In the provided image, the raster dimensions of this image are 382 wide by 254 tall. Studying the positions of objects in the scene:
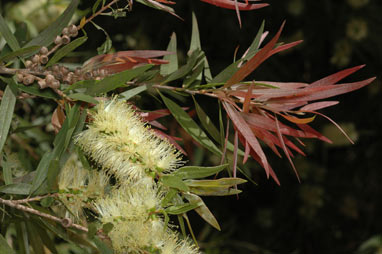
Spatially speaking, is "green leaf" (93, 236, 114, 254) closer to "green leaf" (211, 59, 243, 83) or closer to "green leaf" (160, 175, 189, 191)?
"green leaf" (160, 175, 189, 191)

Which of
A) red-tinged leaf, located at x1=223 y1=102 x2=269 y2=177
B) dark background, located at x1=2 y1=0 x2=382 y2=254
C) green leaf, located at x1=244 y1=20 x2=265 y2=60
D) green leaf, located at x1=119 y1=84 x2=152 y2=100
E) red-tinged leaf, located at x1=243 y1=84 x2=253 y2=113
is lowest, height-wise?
dark background, located at x1=2 y1=0 x2=382 y2=254

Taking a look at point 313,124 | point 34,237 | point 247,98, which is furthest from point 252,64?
point 313,124

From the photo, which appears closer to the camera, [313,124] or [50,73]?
[50,73]

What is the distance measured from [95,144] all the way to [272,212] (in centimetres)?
128

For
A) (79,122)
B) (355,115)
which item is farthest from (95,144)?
(355,115)

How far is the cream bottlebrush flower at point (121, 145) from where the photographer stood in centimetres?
56

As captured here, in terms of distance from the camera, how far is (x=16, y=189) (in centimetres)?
60

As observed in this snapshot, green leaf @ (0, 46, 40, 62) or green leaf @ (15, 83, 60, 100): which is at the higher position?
green leaf @ (0, 46, 40, 62)

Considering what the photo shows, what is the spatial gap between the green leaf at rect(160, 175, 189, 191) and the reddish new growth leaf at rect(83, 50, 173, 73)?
0.58ft

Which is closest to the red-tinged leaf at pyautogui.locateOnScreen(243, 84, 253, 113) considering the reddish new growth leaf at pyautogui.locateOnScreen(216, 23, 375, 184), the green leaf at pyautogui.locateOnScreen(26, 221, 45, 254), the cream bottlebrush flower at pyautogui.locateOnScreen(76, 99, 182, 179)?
the reddish new growth leaf at pyautogui.locateOnScreen(216, 23, 375, 184)

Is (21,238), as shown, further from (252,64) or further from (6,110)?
(252,64)

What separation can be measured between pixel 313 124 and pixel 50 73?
3.46ft

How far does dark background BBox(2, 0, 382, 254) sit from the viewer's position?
1514 millimetres

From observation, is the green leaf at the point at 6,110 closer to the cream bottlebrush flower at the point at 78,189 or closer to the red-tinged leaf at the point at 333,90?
the cream bottlebrush flower at the point at 78,189
